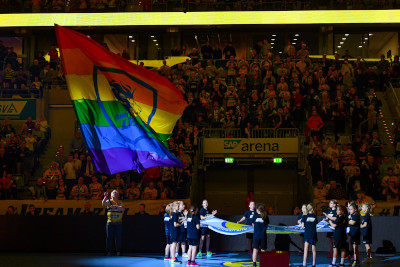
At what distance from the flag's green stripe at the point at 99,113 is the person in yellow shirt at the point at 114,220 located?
466cm

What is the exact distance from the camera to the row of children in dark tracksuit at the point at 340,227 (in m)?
19.7

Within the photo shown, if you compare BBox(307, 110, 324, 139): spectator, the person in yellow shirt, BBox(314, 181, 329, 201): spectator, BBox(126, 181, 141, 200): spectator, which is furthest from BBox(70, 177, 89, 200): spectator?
BBox(307, 110, 324, 139): spectator

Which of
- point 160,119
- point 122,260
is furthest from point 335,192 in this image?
point 160,119

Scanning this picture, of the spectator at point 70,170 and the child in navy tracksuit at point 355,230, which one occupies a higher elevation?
the spectator at point 70,170

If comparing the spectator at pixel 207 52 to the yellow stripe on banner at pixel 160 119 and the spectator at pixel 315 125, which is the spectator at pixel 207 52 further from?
the yellow stripe on banner at pixel 160 119

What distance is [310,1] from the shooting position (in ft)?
122

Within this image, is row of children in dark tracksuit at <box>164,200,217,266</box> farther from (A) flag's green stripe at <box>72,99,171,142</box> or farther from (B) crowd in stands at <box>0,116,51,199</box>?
(B) crowd in stands at <box>0,116,51,199</box>

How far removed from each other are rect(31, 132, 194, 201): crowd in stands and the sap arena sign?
1.45 metres

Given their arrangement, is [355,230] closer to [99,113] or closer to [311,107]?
[99,113]

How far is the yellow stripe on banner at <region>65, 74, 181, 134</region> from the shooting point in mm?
17594

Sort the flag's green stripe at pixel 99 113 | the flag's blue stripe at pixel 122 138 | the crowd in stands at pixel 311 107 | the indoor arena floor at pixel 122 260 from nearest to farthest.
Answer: the flag's blue stripe at pixel 122 138 → the flag's green stripe at pixel 99 113 → the indoor arena floor at pixel 122 260 → the crowd in stands at pixel 311 107

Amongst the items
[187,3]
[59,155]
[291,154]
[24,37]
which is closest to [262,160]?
[291,154]

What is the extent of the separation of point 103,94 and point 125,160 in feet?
6.36

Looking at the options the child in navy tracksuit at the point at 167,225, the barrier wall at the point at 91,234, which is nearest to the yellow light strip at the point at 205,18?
the barrier wall at the point at 91,234
